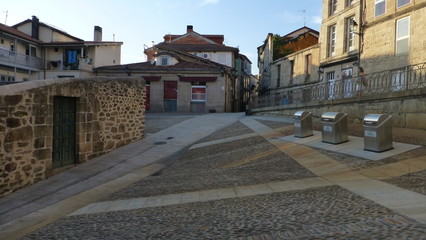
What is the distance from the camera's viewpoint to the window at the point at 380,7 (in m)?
17.8

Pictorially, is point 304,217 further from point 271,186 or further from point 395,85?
point 395,85

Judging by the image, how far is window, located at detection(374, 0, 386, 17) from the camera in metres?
17.8

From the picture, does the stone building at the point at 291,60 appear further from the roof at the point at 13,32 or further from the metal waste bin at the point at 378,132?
the roof at the point at 13,32

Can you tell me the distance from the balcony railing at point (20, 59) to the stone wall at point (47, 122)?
23006mm

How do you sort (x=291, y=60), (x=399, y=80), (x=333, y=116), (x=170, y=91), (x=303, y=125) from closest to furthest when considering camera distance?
1. (x=333, y=116)
2. (x=399, y=80)
3. (x=303, y=125)
4. (x=291, y=60)
5. (x=170, y=91)

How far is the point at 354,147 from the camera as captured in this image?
7773 mm

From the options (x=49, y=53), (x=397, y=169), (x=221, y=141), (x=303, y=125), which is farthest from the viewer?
(x=49, y=53)

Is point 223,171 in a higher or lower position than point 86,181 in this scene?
higher

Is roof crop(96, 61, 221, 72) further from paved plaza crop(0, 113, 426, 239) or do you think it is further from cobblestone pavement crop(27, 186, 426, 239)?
cobblestone pavement crop(27, 186, 426, 239)

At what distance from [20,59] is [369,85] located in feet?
103

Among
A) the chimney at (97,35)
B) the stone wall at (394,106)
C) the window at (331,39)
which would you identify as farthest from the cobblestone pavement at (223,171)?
the chimney at (97,35)

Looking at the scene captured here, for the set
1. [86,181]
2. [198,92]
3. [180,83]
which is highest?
[180,83]

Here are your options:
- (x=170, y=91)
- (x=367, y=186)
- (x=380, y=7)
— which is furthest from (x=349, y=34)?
(x=367, y=186)

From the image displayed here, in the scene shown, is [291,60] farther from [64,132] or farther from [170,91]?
[64,132]
